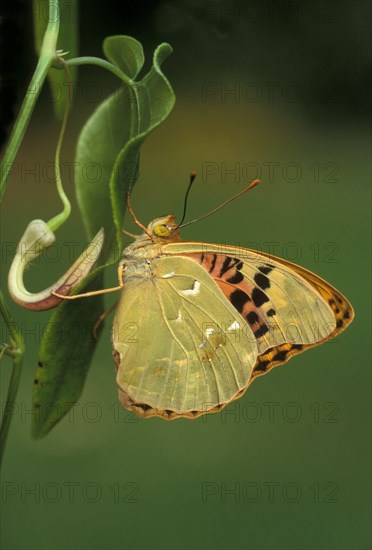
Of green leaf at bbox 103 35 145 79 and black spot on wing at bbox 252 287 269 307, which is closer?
green leaf at bbox 103 35 145 79

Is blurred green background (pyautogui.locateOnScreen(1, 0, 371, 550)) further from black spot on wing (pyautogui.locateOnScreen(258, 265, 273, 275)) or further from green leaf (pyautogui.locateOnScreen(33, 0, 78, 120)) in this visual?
black spot on wing (pyautogui.locateOnScreen(258, 265, 273, 275))

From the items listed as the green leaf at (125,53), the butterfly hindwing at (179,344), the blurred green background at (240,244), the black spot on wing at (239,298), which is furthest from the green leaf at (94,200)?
the black spot on wing at (239,298)

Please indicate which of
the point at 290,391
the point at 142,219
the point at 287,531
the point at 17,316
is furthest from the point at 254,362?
the point at 142,219

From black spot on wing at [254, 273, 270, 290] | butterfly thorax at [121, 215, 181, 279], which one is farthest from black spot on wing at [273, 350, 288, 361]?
butterfly thorax at [121, 215, 181, 279]

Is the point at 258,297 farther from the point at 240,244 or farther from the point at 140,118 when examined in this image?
the point at 240,244

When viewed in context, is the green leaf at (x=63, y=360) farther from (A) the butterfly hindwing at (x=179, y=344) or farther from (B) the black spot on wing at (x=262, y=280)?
(B) the black spot on wing at (x=262, y=280)

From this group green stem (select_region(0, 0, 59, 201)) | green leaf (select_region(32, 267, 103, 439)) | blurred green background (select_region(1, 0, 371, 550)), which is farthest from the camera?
blurred green background (select_region(1, 0, 371, 550))

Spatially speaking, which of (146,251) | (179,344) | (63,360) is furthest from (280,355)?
(63,360)
